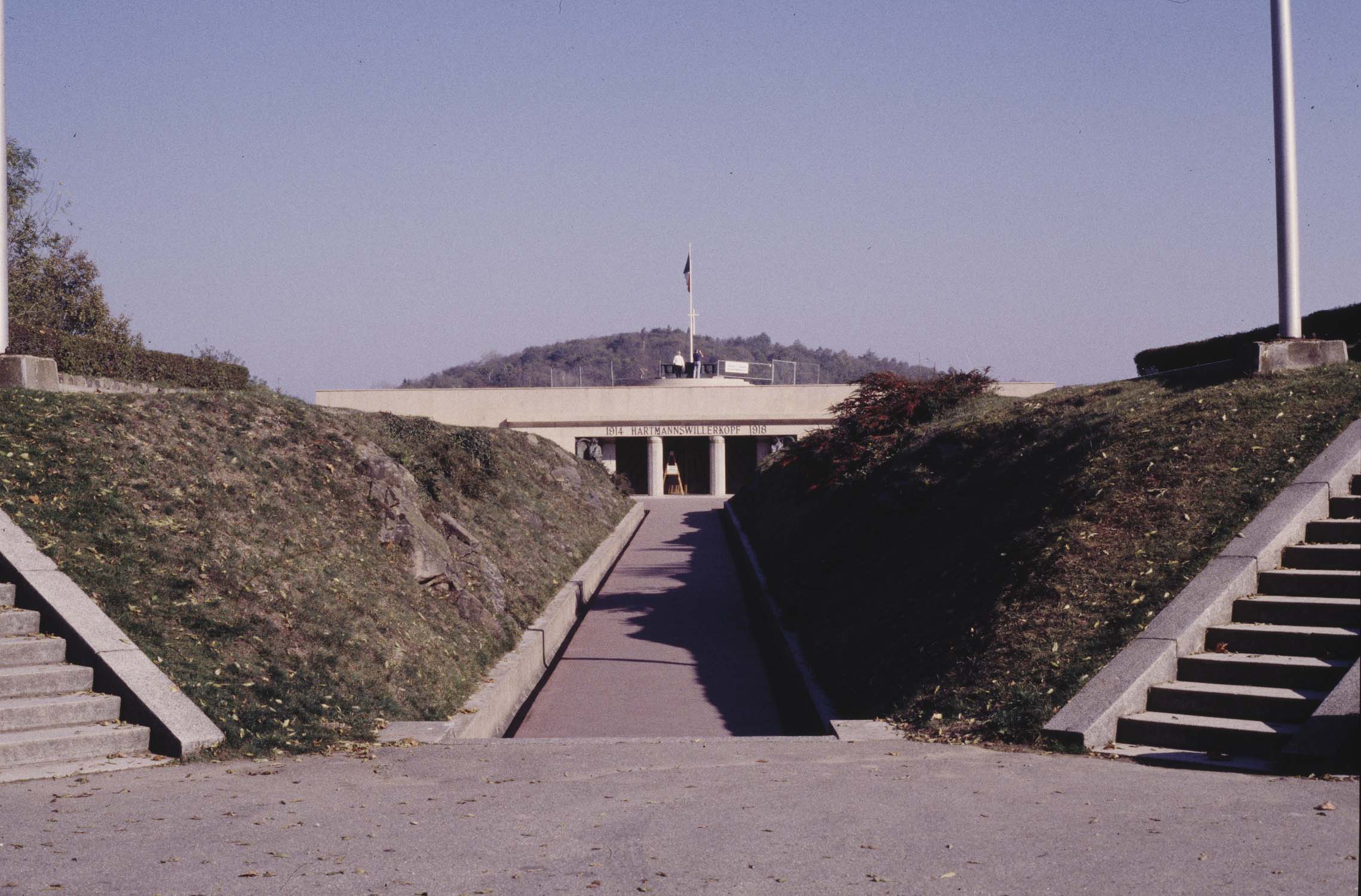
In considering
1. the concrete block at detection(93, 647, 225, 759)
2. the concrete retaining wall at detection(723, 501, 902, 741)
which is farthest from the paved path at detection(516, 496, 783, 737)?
the concrete block at detection(93, 647, 225, 759)

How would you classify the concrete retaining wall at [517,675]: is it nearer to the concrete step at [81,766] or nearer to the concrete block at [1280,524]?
the concrete step at [81,766]

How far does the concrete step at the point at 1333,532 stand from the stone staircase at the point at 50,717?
31.6 ft

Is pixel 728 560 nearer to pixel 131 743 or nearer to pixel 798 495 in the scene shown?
pixel 798 495

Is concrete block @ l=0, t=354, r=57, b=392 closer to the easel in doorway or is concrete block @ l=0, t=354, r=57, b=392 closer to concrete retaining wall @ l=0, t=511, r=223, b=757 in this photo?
concrete retaining wall @ l=0, t=511, r=223, b=757

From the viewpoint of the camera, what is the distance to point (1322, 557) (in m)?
9.23

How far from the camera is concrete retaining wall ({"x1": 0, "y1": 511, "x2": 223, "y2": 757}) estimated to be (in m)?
8.02

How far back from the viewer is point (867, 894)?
4.93 metres

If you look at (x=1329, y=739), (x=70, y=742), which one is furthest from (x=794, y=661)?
(x=70, y=742)

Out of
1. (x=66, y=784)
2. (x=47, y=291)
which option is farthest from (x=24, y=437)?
(x=47, y=291)

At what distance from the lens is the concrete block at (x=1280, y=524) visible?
927 centimetres

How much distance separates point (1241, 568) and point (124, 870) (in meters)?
8.33

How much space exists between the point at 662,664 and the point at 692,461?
37.5 meters

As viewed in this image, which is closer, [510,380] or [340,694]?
[340,694]

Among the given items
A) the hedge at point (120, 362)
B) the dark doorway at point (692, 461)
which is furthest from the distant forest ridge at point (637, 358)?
the hedge at point (120, 362)
